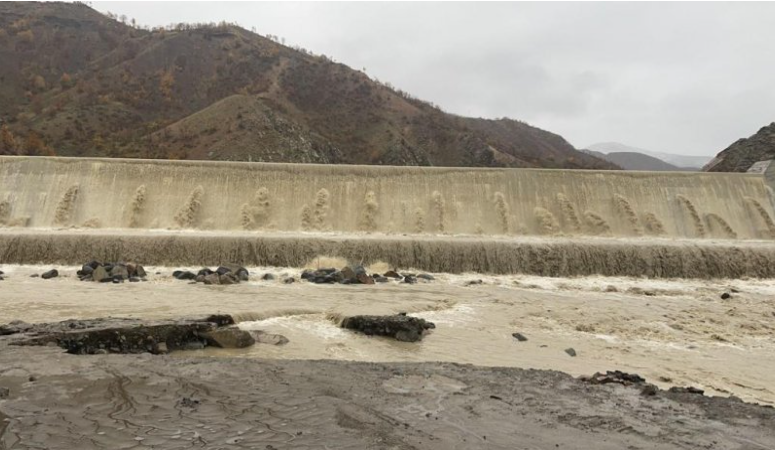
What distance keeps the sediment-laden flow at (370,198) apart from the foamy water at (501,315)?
550 cm

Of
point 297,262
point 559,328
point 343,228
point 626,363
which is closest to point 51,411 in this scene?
→ point 626,363

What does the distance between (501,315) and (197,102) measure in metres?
55.4

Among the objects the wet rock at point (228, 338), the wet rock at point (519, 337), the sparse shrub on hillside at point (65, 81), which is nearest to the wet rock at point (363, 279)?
the wet rock at point (519, 337)

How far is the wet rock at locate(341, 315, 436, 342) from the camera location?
30.6ft

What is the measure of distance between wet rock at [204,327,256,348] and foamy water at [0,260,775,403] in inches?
8.1

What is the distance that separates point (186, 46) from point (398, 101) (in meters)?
28.0

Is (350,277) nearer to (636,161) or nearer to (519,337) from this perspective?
(519,337)

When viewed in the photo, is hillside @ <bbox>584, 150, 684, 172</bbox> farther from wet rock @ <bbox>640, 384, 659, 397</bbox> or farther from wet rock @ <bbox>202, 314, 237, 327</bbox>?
wet rock @ <bbox>640, 384, 659, 397</bbox>

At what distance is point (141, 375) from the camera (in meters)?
6.02

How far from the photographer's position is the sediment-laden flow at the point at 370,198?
2225cm

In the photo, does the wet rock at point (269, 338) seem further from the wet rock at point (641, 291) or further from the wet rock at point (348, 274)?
the wet rock at point (641, 291)

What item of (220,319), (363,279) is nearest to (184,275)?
(363,279)

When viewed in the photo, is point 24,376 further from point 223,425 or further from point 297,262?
point 297,262

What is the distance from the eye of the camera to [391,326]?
375 inches
